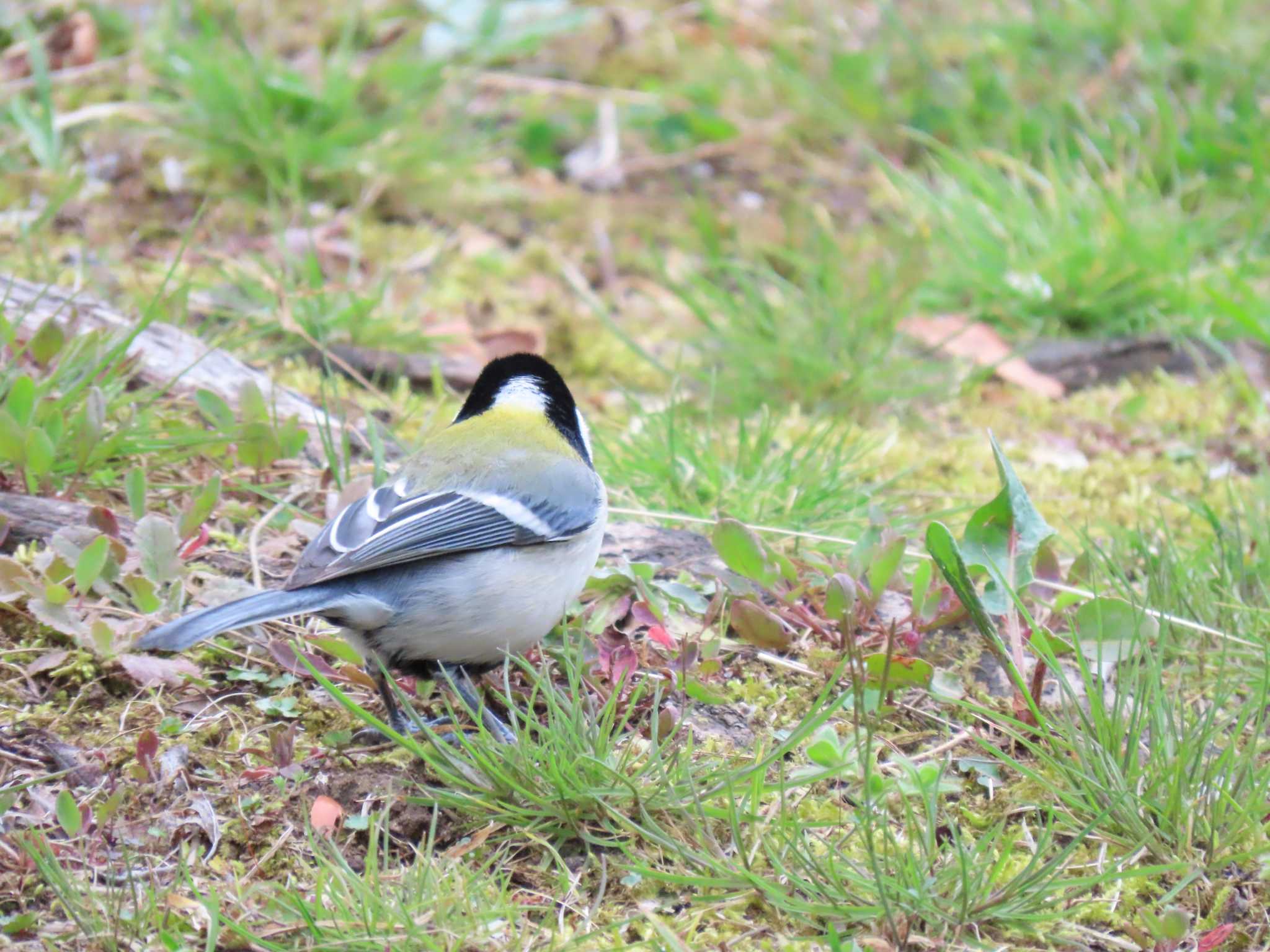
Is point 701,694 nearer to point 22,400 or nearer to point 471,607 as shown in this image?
point 471,607

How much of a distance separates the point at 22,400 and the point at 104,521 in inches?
15.6

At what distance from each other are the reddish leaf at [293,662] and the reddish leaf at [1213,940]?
1.85 m

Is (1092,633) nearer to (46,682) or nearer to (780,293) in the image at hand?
(46,682)

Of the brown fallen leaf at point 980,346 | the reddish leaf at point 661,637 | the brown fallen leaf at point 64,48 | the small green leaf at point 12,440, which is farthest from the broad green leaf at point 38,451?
the brown fallen leaf at point 64,48

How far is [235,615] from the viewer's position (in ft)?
8.20

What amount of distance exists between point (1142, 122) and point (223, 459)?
15.8 feet

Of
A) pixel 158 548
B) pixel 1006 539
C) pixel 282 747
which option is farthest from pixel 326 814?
pixel 1006 539

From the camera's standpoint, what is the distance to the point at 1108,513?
4.22 m

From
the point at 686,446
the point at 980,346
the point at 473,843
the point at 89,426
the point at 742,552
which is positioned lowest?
the point at 980,346

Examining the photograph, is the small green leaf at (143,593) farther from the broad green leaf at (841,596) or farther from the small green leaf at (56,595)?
the broad green leaf at (841,596)

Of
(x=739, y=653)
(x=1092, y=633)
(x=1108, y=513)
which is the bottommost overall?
(x=1108, y=513)

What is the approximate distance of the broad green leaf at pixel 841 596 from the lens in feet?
9.57

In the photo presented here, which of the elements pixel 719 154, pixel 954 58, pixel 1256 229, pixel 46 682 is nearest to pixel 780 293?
pixel 719 154

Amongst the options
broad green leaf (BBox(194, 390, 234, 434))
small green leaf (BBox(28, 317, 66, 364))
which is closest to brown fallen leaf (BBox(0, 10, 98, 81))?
small green leaf (BBox(28, 317, 66, 364))
